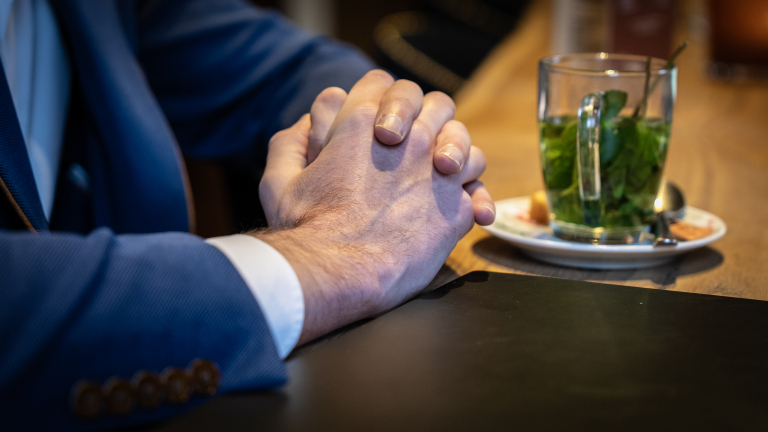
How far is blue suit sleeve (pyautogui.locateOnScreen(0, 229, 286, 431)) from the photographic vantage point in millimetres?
285

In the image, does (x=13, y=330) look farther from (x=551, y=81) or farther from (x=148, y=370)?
(x=551, y=81)

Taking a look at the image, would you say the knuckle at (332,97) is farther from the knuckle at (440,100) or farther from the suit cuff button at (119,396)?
the suit cuff button at (119,396)

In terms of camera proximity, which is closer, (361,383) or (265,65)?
(361,383)

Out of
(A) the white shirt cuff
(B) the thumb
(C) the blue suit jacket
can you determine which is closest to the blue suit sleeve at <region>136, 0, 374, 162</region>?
(C) the blue suit jacket

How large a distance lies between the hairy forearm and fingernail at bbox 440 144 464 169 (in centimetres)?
12

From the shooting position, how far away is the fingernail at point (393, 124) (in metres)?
0.49

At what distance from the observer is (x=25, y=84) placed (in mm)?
722

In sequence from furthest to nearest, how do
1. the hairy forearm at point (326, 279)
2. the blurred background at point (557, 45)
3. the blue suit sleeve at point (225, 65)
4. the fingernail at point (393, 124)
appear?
the blurred background at point (557, 45) < the blue suit sleeve at point (225, 65) < the fingernail at point (393, 124) < the hairy forearm at point (326, 279)

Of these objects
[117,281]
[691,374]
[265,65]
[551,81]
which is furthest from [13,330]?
[265,65]

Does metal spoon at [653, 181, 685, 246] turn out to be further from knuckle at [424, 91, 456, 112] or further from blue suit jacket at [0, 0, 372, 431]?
blue suit jacket at [0, 0, 372, 431]

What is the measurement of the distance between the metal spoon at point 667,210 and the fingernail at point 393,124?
0.23 metres

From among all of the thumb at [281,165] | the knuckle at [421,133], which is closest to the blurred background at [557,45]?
the thumb at [281,165]

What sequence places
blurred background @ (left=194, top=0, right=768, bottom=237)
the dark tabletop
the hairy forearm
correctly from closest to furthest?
the dark tabletop < the hairy forearm < blurred background @ (left=194, top=0, right=768, bottom=237)

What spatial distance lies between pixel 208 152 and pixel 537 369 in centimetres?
83
